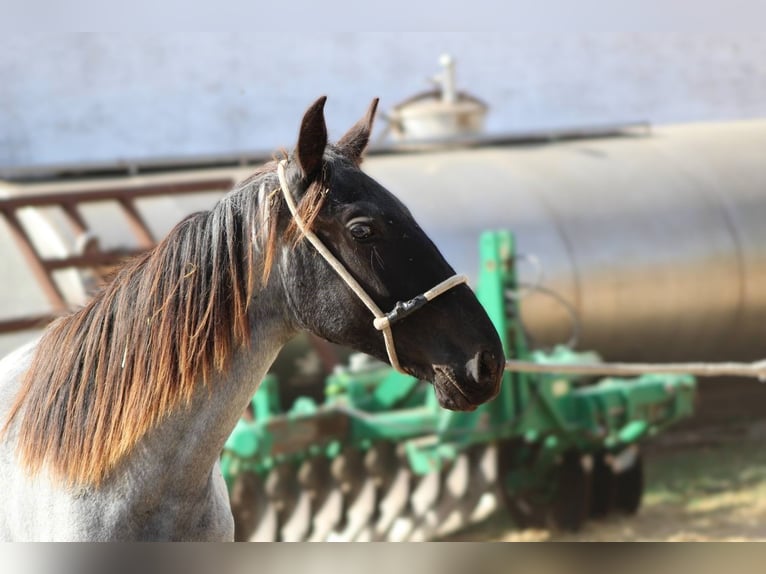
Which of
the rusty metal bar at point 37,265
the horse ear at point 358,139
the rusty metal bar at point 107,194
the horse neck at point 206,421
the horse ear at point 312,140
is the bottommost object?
the horse neck at point 206,421

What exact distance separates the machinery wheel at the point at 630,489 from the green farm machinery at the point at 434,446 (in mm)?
232

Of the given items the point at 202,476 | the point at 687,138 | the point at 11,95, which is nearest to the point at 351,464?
the point at 202,476

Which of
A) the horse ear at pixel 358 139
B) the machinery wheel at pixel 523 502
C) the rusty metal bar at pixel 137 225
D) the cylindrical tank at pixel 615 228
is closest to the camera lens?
the horse ear at pixel 358 139

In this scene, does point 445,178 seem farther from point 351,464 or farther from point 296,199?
point 296,199

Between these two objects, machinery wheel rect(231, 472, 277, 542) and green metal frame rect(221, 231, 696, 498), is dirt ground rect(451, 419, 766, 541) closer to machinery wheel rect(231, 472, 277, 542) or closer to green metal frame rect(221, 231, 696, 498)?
green metal frame rect(221, 231, 696, 498)

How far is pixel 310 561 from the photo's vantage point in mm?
888

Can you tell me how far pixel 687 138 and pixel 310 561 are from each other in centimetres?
726

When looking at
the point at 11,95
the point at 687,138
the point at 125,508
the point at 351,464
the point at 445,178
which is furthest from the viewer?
the point at 11,95

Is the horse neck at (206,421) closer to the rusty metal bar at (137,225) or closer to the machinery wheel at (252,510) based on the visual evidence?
the machinery wheel at (252,510)

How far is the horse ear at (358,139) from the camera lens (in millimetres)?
1642

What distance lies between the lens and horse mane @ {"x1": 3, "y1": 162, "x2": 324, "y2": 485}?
1475 mm

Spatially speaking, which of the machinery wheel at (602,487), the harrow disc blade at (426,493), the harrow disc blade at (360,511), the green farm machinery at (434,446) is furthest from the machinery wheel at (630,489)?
the harrow disc blade at (360,511)

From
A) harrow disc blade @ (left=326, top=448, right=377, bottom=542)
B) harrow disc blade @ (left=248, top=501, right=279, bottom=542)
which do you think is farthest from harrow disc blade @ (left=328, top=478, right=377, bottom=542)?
harrow disc blade @ (left=248, top=501, right=279, bottom=542)

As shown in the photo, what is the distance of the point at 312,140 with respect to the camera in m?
1.47
